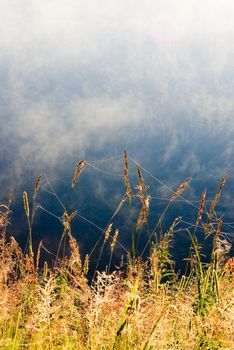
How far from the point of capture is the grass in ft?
5.92

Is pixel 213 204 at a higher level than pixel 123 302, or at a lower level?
higher

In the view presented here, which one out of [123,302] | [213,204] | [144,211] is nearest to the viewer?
[123,302]

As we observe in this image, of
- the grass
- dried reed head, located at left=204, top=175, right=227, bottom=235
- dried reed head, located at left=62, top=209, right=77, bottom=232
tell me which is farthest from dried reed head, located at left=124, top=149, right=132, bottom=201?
dried reed head, located at left=204, top=175, right=227, bottom=235

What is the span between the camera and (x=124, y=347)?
6.59 feet

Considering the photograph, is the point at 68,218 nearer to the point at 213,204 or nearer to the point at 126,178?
the point at 126,178

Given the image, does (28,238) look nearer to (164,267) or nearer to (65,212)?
(65,212)

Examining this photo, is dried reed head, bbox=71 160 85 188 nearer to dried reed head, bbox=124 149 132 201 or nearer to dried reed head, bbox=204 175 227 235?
dried reed head, bbox=124 149 132 201

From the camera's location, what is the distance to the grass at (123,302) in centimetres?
181

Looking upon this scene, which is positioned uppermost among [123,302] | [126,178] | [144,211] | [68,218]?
[126,178]

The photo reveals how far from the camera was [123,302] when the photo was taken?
90.7 inches

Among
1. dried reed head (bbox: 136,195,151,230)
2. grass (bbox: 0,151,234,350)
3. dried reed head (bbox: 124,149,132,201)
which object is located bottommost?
grass (bbox: 0,151,234,350)

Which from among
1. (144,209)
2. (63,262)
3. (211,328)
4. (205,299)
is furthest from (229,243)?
(63,262)

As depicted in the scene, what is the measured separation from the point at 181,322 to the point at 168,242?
1132mm

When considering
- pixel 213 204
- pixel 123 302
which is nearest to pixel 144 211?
pixel 213 204
